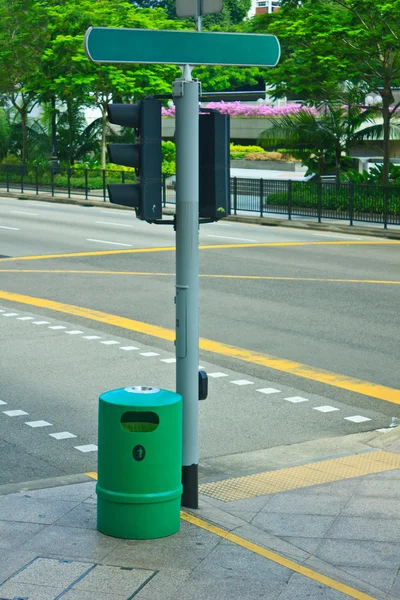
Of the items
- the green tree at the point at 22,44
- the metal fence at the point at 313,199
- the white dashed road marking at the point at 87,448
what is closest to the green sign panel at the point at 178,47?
the white dashed road marking at the point at 87,448

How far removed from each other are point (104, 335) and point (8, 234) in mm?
15170

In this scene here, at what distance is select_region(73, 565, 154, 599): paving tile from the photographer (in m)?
5.74

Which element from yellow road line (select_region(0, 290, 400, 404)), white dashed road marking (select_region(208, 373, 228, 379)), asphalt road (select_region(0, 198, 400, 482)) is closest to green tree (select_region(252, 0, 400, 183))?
asphalt road (select_region(0, 198, 400, 482))

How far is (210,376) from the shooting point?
12000 millimetres

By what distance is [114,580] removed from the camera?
587 cm

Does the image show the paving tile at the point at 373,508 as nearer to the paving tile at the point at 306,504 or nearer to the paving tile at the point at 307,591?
the paving tile at the point at 306,504

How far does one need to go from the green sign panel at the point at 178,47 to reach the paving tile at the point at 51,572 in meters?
3.16

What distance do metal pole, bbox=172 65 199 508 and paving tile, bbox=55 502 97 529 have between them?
65cm

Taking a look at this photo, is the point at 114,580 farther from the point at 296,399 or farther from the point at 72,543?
the point at 296,399

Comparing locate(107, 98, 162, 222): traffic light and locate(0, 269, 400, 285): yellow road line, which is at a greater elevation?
locate(107, 98, 162, 222): traffic light

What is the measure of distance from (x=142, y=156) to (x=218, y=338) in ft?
23.7

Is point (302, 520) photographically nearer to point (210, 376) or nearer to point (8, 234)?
point (210, 376)

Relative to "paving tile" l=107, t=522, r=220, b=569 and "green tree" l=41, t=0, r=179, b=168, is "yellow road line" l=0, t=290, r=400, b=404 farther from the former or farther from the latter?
"green tree" l=41, t=0, r=179, b=168

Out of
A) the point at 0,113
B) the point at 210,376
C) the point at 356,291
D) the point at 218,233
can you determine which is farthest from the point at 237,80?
the point at 210,376
